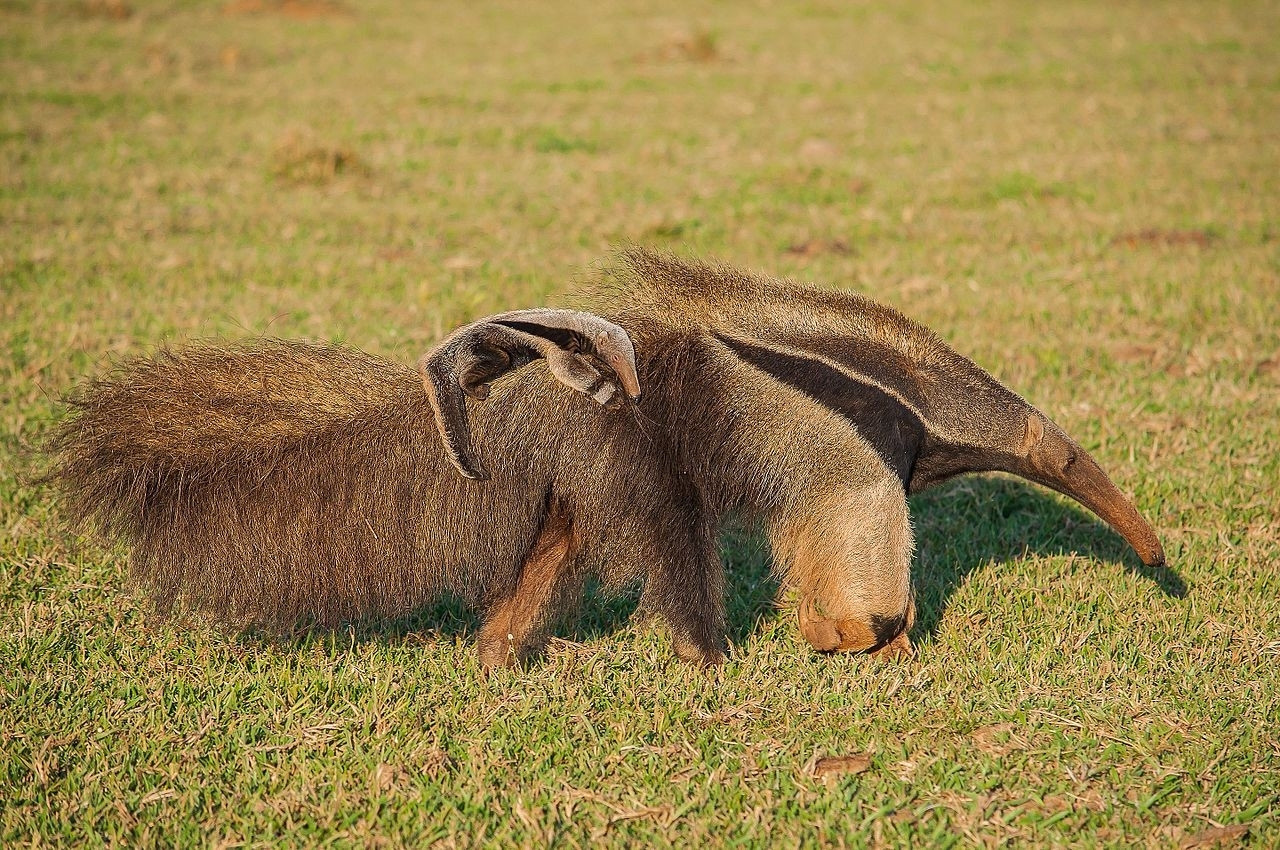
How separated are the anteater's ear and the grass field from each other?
0.99m

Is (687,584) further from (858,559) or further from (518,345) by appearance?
(518,345)

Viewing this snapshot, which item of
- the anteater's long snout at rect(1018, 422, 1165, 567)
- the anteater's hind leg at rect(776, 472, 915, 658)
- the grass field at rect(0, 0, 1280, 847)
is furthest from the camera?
the anteater's long snout at rect(1018, 422, 1165, 567)

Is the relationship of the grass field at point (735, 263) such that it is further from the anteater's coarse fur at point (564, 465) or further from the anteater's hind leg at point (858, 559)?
the anteater's coarse fur at point (564, 465)

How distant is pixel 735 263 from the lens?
26.0 ft

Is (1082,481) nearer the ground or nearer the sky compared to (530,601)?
nearer the sky

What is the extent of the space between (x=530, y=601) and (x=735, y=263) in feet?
14.9

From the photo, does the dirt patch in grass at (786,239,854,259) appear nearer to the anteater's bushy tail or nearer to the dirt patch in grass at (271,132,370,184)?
the dirt patch in grass at (271,132,370,184)

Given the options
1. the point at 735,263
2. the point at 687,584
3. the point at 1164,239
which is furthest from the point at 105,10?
the point at 687,584

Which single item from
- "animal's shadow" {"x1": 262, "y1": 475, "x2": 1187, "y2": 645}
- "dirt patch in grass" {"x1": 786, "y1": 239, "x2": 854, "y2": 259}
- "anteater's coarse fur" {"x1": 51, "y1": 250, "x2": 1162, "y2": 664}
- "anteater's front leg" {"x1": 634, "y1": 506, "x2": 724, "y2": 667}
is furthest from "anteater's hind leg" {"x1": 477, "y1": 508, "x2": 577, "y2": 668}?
"dirt patch in grass" {"x1": 786, "y1": 239, "x2": 854, "y2": 259}

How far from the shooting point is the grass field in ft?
10.6

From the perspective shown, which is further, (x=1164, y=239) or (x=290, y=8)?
(x=290, y=8)

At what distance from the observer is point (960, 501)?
5.19 metres

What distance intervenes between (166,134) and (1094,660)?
9870 millimetres

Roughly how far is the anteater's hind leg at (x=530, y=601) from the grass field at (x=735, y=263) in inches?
3.9
